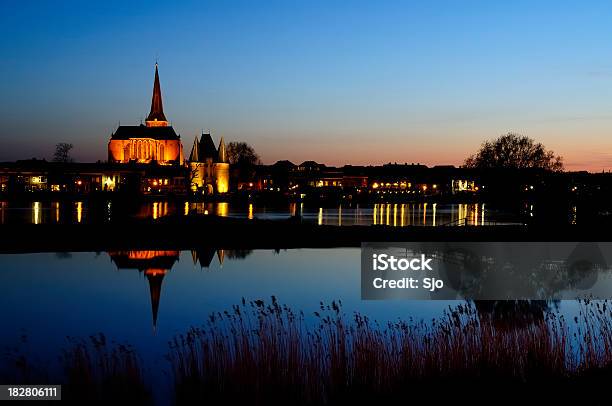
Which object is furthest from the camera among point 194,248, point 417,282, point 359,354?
point 194,248

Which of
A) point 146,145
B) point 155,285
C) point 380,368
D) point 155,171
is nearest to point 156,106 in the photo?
point 146,145

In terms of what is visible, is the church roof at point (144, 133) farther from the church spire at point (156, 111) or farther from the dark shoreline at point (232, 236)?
the dark shoreline at point (232, 236)

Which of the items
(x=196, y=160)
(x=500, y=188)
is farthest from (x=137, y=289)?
(x=196, y=160)

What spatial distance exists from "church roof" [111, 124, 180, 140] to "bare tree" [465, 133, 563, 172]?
85.2 m

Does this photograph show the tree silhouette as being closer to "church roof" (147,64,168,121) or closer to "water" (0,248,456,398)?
"church roof" (147,64,168,121)

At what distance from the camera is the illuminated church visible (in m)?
177

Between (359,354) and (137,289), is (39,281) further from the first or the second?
(359,354)

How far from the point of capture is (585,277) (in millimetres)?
23969

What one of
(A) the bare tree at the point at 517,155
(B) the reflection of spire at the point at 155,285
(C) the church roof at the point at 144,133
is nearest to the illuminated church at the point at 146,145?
(C) the church roof at the point at 144,133

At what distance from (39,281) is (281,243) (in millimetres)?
14101

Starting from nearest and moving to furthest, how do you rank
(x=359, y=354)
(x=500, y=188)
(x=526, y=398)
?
(x=526, y=398)
(x=359, y=354)
(x=500, y=188)

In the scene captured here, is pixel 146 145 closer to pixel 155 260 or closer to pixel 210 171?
pixel 210 171

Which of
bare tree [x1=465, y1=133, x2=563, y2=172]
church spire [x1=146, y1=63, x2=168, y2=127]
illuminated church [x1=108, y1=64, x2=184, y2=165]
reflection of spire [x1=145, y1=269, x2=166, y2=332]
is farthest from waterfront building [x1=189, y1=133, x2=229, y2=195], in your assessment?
reflection of spire [x1=145, y1=269, x2=166, y2=332]

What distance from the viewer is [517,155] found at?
384ft
